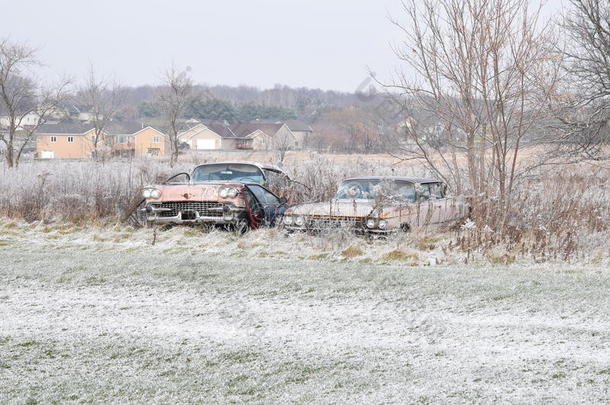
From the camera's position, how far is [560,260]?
316 inches

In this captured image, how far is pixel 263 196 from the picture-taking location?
37.1 ft

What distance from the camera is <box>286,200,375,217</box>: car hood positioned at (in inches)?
372

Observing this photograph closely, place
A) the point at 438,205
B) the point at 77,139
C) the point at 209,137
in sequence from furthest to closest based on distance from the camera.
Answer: the point at 77,139 → the point at 209,137 → the point at 438,205

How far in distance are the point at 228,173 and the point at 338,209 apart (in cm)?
331

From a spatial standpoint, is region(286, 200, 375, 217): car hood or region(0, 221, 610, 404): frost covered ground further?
region(286, 200, 375, 217): car hood

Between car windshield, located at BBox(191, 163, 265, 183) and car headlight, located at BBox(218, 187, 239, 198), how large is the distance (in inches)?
65.9

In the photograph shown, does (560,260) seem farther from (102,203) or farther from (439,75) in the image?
(102,203)

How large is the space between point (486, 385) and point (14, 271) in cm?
567

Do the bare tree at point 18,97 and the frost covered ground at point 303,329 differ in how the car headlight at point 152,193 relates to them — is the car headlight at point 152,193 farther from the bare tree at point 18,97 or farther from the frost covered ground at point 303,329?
the bare tree at point 18,97

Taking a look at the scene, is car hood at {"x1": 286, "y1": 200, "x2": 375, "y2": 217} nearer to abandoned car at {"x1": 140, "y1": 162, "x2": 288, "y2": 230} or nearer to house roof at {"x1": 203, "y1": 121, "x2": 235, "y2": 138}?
abandoned car at {"x1": 140, "y1": 162, "x2": 288, "y2": 230}

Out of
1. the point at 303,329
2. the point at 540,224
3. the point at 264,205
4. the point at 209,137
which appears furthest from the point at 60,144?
the point at 303,329

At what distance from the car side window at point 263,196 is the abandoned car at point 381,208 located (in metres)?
1.16

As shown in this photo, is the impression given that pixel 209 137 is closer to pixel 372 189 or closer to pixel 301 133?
pixel 301 133

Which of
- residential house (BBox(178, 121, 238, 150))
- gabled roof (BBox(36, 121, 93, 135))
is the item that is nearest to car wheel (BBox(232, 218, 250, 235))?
residential house (BBox(178, 121, 238, 150))
